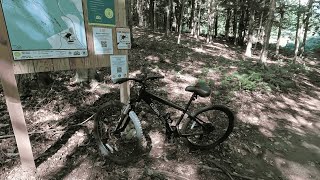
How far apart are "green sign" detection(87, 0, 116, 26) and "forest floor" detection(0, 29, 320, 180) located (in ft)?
7.57

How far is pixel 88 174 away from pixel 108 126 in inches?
36.5

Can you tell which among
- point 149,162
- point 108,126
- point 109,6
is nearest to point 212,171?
point 149,162

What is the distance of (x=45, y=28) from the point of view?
117 inches

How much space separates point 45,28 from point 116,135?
2.13 metres

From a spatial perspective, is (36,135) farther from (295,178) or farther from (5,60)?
(295,178)

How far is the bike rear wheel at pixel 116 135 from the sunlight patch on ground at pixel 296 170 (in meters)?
2.82

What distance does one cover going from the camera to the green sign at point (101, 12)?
3251 mm

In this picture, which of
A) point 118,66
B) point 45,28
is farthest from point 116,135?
point 45,28

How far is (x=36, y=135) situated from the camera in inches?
166

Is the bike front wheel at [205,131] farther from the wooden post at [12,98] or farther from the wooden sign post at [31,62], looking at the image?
the wooden post at [12,98]

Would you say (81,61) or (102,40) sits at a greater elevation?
(102,40)

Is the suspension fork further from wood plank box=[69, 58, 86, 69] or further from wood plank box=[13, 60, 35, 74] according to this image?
wood plank box=[13, 60, 35, 74]

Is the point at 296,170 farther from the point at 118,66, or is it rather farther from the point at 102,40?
the point at 102,40

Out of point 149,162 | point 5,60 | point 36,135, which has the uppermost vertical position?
point 5,60
